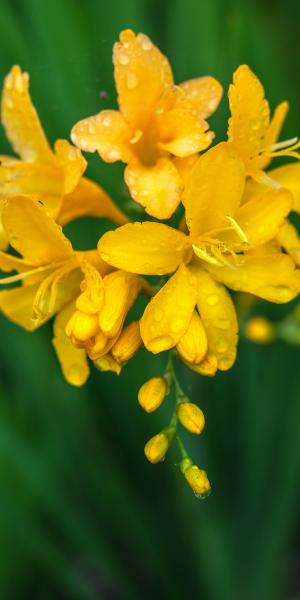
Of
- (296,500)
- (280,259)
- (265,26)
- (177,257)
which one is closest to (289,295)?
(280,259)

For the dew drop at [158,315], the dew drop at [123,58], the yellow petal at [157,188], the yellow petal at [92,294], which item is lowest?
the dew drop at [158,315]

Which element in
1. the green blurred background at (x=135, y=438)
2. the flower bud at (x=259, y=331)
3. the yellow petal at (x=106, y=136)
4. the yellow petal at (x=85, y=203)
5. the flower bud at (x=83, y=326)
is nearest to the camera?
the flower bud at (x=83, y=326)

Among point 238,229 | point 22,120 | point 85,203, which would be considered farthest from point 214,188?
point 22,120

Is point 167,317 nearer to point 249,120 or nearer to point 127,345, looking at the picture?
point 127,345

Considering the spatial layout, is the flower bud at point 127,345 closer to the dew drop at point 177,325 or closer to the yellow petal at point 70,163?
the dew drop at point 177,325

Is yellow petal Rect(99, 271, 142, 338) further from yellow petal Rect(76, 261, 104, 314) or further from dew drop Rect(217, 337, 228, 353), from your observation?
dew drop Rect(217, 337, 228, 353)

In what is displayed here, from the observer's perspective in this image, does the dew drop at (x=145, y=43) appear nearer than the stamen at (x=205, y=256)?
No

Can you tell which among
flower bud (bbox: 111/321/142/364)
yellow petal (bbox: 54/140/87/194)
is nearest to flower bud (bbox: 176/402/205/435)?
flower bud (bbox: 111/321/142/364)

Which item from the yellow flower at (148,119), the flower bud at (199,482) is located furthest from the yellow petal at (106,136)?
the flower bud at (199,482)
